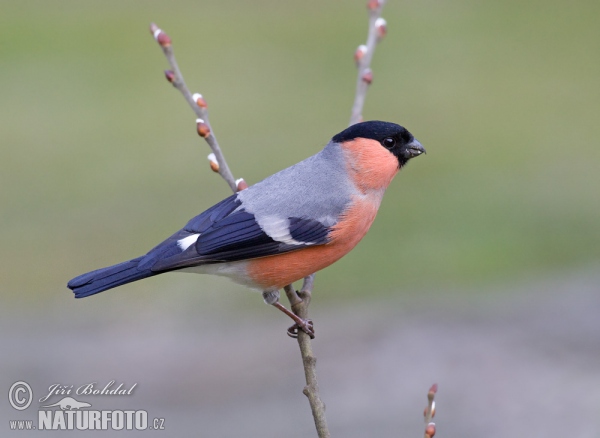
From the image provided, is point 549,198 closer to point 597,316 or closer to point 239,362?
point 597,316

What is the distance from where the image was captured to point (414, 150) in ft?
13.2

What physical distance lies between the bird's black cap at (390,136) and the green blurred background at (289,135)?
398cm

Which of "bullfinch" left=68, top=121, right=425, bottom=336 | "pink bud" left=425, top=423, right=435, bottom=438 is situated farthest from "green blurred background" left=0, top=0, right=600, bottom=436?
"pink bud" left=425, top=423, right=435, bottom=438

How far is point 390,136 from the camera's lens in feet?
13.1

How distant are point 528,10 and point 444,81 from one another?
3.73 m

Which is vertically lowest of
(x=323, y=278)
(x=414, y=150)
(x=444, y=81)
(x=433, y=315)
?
(x=414, y=150)

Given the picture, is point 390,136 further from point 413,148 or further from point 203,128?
point 203,128

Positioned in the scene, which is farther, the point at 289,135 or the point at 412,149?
the point at 289,135

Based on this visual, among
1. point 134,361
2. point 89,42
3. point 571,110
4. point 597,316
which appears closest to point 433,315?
point 597,316

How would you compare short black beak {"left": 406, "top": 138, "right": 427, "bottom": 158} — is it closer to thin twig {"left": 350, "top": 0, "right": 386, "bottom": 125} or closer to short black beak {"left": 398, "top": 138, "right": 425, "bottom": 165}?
short black beak {"left": 398, "top": 138, "right": 425, "bottom": 165}

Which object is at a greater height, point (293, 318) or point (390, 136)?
point (390, 136)

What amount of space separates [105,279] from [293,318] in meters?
0.85

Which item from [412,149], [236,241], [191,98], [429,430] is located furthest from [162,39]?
[429,430]

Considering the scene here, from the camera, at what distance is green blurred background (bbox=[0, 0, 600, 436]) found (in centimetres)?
877
